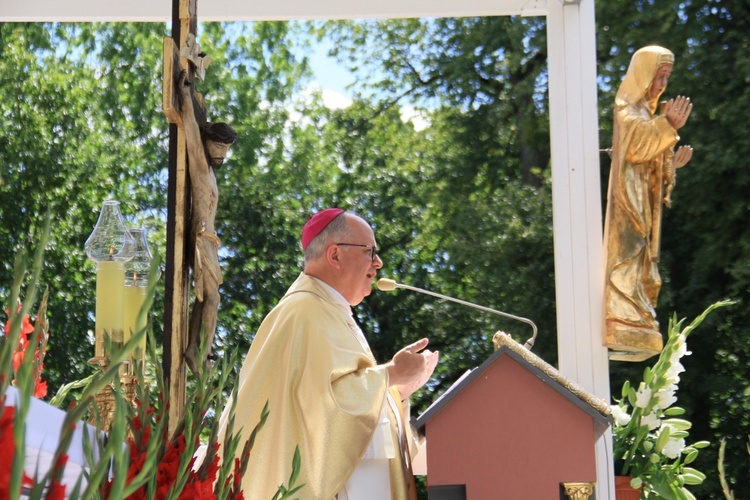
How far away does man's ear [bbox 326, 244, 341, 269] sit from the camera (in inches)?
167

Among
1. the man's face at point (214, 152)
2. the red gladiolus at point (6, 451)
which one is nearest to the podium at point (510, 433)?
the man's face at point (214, 152)

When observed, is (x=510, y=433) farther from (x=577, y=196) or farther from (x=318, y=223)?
(x=577, y=196)

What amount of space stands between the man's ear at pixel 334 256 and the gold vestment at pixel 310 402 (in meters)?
0.27

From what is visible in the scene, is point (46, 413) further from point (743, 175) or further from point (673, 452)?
point (743, 175)

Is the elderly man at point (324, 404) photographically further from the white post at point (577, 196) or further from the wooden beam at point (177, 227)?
the white post at point (577, 196)

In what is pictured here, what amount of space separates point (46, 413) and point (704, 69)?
12.2 m

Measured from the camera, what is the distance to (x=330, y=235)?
4242 millimetres

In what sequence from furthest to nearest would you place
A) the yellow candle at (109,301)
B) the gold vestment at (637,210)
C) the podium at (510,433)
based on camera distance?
the gold vestment at (637,210) → the podium at (510,433) → the yellow candle at (109,301)

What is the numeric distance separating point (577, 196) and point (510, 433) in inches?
84.8

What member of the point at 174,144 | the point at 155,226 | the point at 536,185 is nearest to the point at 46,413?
the point at 174,144

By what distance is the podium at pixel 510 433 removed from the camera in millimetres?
3543

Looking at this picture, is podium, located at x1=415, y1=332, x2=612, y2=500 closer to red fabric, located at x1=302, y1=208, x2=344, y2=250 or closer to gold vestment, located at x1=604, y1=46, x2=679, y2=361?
red fabric, located at x1=302, y1=208, x2=344, y2=250

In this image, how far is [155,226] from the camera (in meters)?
15.4

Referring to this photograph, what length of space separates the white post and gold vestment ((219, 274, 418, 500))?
167 centimetres
